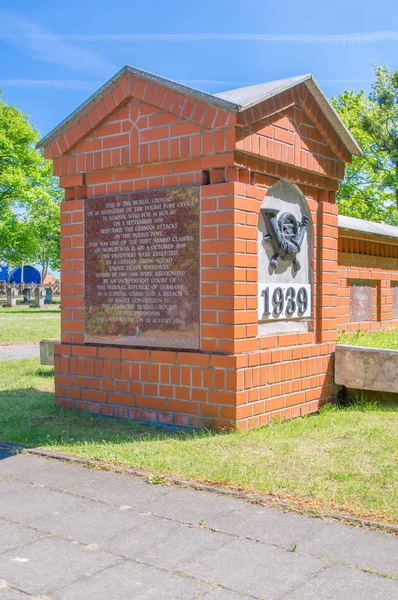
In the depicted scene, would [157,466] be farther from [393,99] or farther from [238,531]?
[393,99]

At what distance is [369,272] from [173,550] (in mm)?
7306

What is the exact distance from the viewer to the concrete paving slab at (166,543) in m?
3.48

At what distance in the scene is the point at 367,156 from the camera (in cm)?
2995

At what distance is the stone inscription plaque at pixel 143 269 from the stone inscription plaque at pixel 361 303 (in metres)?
3.82

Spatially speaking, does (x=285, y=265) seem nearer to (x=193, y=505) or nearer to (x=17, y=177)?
(x=193, y=505)

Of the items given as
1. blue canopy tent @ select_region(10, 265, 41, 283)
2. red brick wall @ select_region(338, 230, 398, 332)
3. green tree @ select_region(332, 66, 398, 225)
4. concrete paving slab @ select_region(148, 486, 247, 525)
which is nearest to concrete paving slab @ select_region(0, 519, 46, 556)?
concrete paving slab @ select_region(148, 486, 247, 525)

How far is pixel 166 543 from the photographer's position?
3.67 meters

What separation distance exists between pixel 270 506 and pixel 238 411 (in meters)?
2.02

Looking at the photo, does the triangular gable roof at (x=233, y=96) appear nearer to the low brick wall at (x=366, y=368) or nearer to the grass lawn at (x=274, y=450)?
the low brick wall at (x=366, y=368)

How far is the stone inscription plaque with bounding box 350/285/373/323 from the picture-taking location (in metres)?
9.72

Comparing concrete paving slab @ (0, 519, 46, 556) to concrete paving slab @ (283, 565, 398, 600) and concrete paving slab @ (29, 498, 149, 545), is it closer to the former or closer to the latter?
concrete paving slab @ (29, 498, 149, 545)

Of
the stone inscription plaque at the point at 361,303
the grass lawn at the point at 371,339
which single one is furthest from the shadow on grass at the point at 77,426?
the stone inscription plaque at the point at 361,303

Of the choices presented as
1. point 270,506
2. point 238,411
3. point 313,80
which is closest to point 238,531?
point 270,506

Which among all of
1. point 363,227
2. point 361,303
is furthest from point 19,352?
point 363,227
